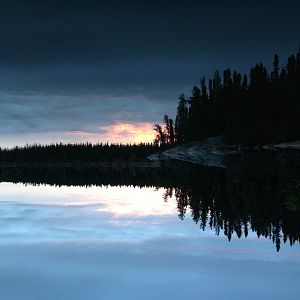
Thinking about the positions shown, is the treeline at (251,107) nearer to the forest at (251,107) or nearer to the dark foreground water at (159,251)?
the forest at (251,107)

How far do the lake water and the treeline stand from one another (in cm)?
7641

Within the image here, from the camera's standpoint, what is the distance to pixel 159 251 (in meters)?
14.6

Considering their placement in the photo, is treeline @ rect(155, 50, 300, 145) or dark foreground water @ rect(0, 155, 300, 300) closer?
dark foreground water @ rect(0, 155, 300, 300)

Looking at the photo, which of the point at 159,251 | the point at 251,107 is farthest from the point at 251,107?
the point at 159,251

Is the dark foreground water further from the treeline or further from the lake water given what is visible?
the treeline

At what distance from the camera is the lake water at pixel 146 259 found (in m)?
10.8

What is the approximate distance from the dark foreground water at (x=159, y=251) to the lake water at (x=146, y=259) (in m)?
0.03

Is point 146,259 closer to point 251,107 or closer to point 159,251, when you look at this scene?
point 159,251

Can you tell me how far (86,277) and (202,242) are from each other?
17.6 ft

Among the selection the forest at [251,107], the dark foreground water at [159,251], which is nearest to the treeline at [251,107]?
the forest at [251,107]

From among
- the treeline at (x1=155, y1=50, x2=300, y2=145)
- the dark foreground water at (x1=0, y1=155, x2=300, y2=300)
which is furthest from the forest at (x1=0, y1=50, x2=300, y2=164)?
the dark foreground water at (x1=0, y1=155, x2=300, y2=300)

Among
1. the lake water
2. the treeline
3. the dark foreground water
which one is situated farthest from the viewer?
the treeline

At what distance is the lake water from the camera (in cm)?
1075

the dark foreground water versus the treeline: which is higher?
the treeline
